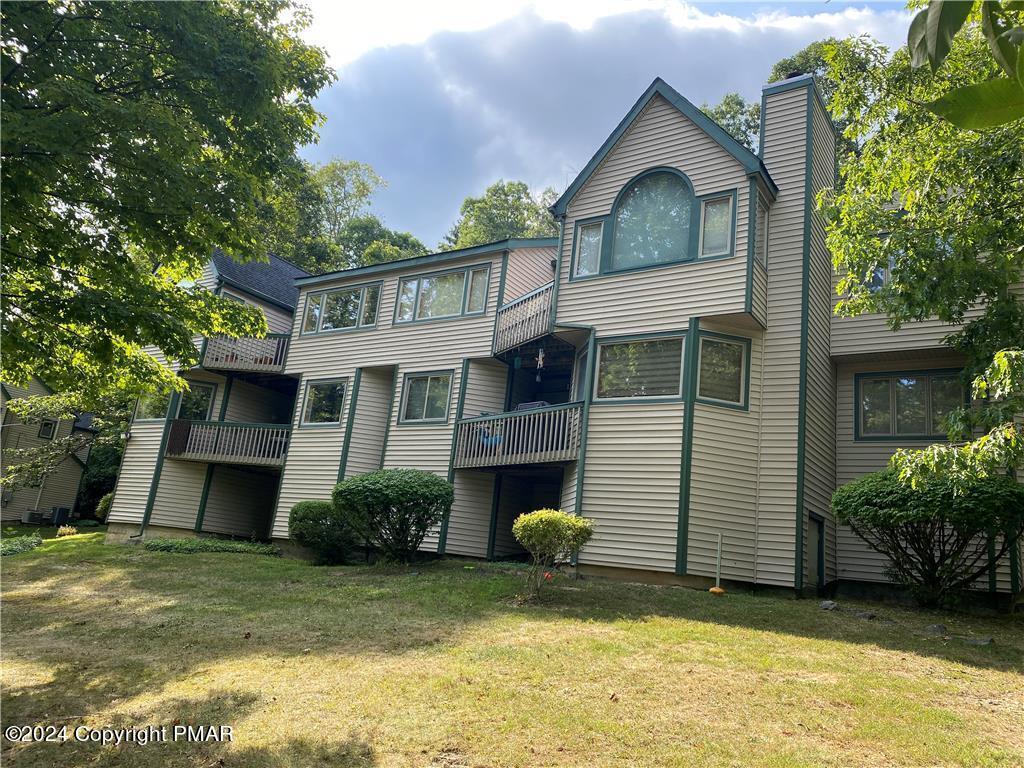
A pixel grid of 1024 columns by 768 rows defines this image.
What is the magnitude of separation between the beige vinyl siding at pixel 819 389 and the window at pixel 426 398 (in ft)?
29.5

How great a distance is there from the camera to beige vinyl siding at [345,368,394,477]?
19.3 meters

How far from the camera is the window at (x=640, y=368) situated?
13445 millimetres

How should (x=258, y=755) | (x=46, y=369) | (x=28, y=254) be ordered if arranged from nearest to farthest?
(x=258, y=755)
(x=28, y=254)
(x=46, y=369)

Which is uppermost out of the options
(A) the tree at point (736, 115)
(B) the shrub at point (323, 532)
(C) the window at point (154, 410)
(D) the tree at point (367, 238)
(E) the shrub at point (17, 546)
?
(A) the tree at point (736, 115)

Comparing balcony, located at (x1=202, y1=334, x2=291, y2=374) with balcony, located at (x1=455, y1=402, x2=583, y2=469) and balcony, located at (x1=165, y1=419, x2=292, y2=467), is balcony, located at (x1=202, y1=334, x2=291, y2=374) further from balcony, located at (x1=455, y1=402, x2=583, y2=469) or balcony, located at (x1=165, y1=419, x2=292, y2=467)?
balcony, located at (x1=455, y1=402, x2=583, y2=469)

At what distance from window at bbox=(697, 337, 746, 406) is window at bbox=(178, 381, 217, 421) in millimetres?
16532

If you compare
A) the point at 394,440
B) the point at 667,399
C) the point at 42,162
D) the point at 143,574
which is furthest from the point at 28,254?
the point at 394,440

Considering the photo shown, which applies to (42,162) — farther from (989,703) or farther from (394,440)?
(394,440)

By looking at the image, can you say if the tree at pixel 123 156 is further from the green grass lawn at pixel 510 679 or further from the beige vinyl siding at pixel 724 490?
the beige vinyl siding at pixel 724 490

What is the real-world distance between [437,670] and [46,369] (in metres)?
6.32

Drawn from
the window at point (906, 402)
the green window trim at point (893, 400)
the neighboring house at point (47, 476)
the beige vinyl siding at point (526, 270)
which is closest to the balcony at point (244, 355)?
the beige vinyl siding at point (526, 270)

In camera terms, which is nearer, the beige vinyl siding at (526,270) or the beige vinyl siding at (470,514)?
the beige vinyl siding at (470,514)

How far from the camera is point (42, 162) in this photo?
6891mm

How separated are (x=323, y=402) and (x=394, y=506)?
24.9ft
